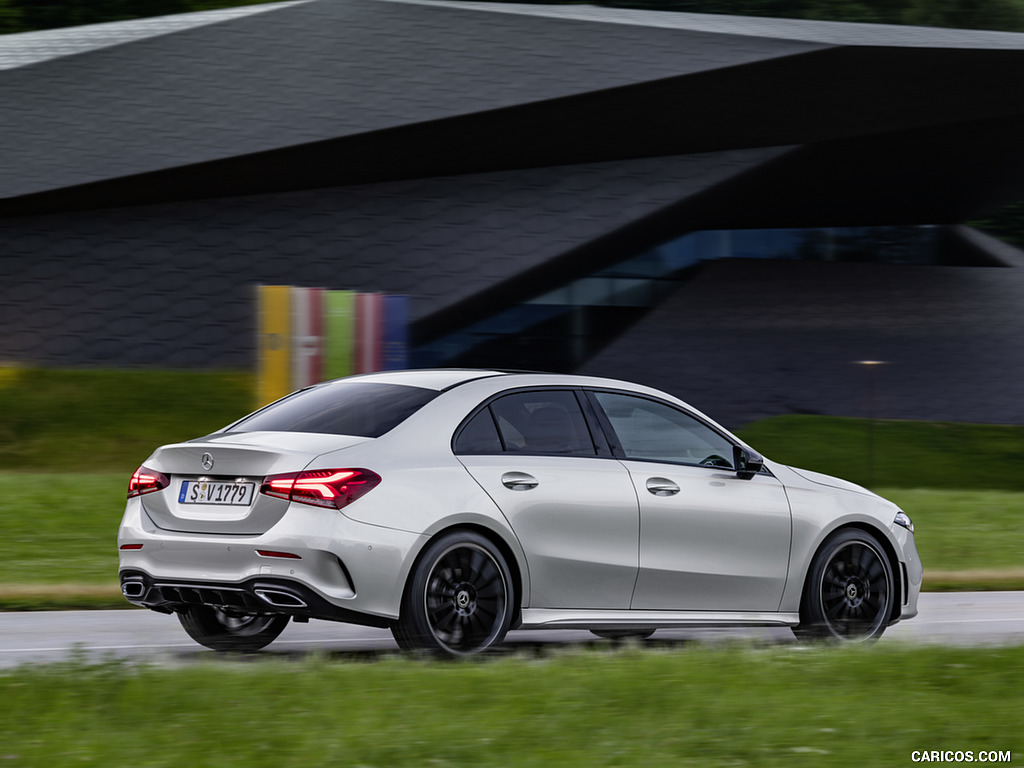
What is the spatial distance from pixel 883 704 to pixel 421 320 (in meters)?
24.1

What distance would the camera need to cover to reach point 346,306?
76.1 ft

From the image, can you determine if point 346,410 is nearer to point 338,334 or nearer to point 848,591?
point 848,591

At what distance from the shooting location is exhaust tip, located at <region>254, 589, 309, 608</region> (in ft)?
23.4

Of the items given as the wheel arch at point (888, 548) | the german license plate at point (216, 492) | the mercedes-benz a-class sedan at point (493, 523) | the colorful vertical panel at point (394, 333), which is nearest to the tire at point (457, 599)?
the mercedes-benz a-class sedan at point (493, 523)

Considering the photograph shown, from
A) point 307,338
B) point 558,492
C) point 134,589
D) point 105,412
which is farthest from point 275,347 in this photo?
point 558,492

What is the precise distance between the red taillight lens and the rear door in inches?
61.5

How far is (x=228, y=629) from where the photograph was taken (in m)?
8.70

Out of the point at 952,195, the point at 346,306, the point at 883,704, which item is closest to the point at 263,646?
the point at 883,704

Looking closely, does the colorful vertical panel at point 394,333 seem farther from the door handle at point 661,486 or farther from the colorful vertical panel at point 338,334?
the door handle at point 661,486

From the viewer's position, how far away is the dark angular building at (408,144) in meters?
28.1

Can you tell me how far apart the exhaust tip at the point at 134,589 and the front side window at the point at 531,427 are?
1823 millimetres

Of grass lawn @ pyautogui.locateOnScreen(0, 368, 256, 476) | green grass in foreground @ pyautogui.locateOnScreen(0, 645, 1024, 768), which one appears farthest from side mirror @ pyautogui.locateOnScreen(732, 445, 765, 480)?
grass lawn @ pyautogui.locateOnScreen(0, 368, 256, 476)

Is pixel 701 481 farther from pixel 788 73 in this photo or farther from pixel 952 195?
pixel 952 195

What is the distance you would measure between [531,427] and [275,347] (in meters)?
14.4
